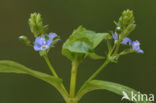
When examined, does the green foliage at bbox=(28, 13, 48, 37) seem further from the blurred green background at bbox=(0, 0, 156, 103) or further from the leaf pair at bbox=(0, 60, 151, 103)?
the blurred green background at bbox=(0, 0, 156, 103)

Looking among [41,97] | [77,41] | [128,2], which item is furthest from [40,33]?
[128,2]

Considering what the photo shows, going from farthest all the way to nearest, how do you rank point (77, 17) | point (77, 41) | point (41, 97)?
point (77, 17) → point (41, 97) → point (77, 41)

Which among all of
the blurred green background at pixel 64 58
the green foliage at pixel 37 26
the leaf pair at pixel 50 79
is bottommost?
the blurred green background at pixel 64 58

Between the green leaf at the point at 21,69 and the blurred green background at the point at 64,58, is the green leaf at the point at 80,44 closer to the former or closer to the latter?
the green leaf at the point at 21,69

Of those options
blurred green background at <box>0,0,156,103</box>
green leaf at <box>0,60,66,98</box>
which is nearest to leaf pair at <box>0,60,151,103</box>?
green leaf at <box>0,60,66,98</box>

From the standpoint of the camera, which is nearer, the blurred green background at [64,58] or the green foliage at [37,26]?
the green foliage at [37,26]

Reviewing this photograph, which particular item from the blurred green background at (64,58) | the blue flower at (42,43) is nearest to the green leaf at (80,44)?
the blue flower at (42,43)

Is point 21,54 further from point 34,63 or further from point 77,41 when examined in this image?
point 77,41
